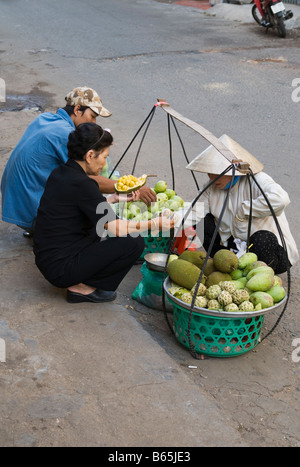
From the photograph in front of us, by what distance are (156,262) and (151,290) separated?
18 cm

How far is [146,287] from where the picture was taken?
3.79 m

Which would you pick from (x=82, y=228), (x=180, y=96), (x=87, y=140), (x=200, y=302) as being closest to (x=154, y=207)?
(x=82, y=228)

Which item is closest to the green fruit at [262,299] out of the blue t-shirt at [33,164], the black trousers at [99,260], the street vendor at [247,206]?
the street vendor at [247,206]

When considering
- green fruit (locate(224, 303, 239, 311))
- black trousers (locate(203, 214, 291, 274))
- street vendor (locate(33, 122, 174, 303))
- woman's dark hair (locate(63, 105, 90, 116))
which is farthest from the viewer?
woman's dark hair (locate(63, 105, 90, 116))

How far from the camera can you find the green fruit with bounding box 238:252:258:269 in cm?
350

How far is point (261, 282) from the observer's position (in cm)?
323

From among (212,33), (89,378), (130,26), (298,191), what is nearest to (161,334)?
(89,378)

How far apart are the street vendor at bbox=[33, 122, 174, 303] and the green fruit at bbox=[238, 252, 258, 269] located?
61 centimetres

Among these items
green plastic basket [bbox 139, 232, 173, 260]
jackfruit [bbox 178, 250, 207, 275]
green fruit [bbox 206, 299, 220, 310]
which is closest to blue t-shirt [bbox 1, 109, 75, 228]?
green plastic basket [bbox 139, 232, 173, 260]

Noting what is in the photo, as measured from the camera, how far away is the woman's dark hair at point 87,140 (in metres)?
3.41

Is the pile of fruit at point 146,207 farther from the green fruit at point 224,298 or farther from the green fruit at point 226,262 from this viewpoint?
the green fruit at point 224,298

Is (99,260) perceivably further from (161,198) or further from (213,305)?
(161,198)

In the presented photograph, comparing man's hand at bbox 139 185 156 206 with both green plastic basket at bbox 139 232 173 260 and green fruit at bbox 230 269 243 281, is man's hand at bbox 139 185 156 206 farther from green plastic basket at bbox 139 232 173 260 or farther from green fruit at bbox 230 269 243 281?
green fruit at bbox 230 269 243 281

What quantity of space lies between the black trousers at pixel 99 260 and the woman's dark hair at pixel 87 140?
0.54 m
